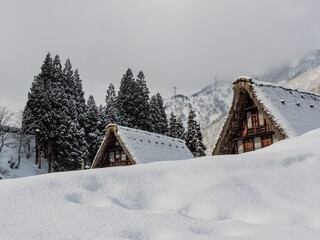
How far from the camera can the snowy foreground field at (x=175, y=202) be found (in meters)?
3.08

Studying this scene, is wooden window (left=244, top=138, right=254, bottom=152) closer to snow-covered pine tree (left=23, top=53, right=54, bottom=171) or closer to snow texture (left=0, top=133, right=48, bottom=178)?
snow texture (left=0, top=133, right=48, bottom=178)

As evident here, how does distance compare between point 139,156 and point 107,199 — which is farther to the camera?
point 139,156

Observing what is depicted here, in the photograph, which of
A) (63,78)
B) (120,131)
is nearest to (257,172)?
(120,131)

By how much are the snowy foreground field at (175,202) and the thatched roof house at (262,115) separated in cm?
825

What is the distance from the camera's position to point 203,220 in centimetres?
348

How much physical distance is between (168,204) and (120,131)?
16495 millimetres

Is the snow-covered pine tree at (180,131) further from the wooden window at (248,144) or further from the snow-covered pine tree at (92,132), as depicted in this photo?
the wooden window at (248,144)

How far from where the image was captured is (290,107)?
45.7ft

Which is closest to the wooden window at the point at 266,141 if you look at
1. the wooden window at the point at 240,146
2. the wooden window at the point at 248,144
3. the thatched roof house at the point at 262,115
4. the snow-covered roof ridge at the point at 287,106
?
the thatched roof house at the point at 262,115

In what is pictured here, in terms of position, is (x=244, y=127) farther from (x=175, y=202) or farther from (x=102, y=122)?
(x=102, y=122)

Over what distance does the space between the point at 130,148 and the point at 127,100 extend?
25019 millimetres

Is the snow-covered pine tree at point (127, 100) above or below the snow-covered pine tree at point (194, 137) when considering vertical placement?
above

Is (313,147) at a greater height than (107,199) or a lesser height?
greater

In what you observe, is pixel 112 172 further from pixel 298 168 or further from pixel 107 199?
pixel 298 168
